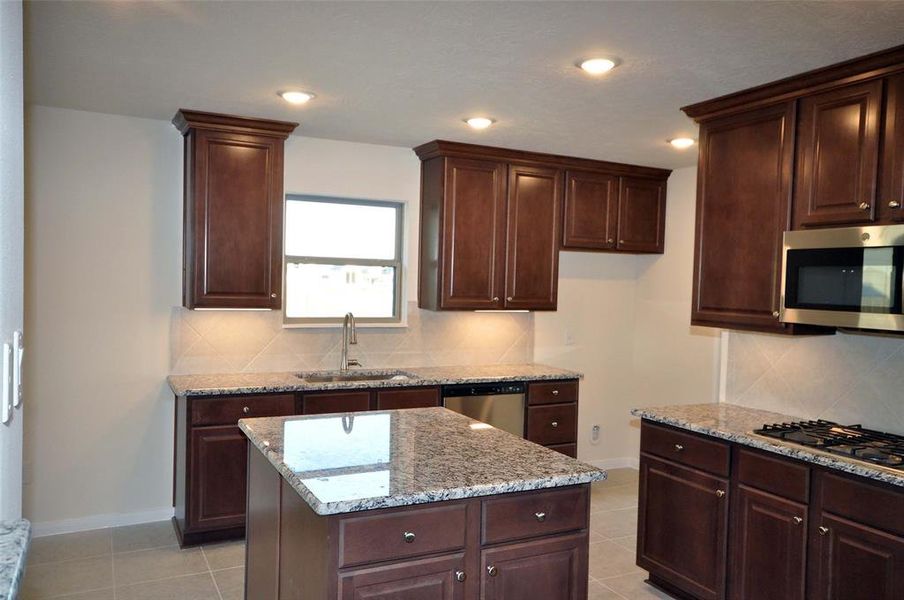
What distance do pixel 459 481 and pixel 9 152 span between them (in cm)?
145

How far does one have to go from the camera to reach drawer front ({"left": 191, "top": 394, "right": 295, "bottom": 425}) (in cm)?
388

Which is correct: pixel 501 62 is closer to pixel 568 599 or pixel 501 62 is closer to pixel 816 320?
pixel 816 320

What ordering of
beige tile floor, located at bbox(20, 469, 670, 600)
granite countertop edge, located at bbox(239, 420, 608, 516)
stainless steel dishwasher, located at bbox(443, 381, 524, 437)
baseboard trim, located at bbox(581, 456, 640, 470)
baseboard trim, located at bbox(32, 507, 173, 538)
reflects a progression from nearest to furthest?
granite countertop edge, located at bbox(239, 420, 608, 516)
beige tile floor, located at bbox(20, 469, 670, 600)
baseboard trim, located at bbox(32, 507, 173, 538)
stainless steel dishwasher, located at bbox(443, 381, 524, 437)
baseboard trim, located at bbox(581, 456, 640, 470)

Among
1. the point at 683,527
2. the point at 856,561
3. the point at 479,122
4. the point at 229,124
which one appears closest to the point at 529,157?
the point at 479,122

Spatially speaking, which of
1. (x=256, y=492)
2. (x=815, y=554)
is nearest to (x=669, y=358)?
(x=815, y=554)

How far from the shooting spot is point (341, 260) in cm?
480

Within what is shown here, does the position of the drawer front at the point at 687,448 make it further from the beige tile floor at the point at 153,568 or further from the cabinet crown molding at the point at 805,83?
the cabinet crown molding at the point at 805,83

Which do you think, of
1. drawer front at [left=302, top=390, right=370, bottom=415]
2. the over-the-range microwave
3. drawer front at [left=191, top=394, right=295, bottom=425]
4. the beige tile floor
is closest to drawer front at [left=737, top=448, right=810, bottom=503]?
the over-the-range microwave

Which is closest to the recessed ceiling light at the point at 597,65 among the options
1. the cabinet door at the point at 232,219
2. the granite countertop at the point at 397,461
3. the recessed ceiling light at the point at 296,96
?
the recessed ceiling light at the point at 296,96

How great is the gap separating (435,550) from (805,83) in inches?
97.1

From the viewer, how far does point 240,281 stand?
13.6 ft

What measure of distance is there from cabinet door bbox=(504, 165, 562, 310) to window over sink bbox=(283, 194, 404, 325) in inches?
31.3

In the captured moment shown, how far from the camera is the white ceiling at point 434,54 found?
242 cm

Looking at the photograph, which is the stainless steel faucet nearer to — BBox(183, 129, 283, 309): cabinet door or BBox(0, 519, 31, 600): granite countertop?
BBox(183, 129, 283, 309): cabinet door
